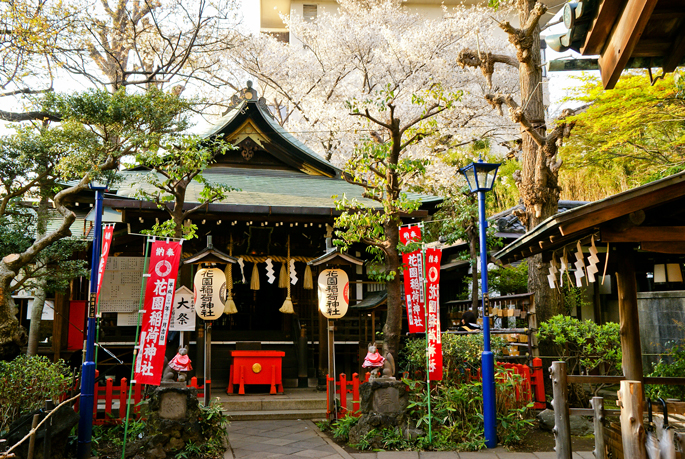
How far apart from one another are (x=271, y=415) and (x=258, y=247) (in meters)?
4.52

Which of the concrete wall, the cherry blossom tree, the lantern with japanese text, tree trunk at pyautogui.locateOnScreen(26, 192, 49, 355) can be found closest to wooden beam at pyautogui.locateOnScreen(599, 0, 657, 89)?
the lantern with japanese text

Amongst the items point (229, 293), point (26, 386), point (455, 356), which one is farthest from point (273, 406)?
point (26, 386)

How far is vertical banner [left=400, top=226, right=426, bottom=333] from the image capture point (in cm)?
1005

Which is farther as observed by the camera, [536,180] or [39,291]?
[39,291]

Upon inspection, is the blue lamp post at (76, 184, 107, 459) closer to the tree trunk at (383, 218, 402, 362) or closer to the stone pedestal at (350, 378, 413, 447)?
the stone pedestal at (350, 378, 413, 447)

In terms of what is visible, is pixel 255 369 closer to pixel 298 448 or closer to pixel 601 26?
pixel 298 448

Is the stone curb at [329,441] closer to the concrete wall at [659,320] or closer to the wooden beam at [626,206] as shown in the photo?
the wooden beam at [626,206]

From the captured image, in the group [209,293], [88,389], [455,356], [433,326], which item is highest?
[209,293]

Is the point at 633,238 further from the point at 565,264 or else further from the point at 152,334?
the point at 152,334

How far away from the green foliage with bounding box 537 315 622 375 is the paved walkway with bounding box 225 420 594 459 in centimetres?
211

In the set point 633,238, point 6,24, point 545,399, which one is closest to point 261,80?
point 6,24

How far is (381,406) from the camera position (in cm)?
843

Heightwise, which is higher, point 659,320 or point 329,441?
point 659,320

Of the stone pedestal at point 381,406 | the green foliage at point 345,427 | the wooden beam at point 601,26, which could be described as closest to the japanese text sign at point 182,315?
the green foliage at point 345,427
